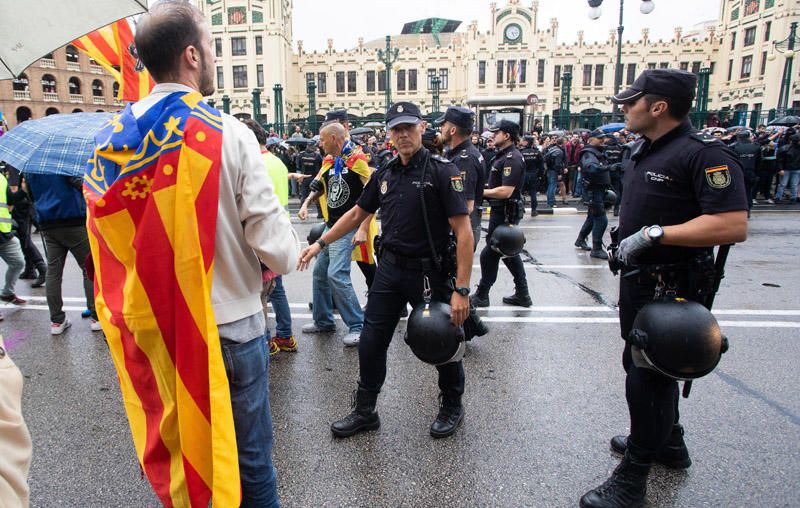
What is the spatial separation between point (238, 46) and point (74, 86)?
1647 cm

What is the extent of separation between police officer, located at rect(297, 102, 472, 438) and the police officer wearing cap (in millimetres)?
1949

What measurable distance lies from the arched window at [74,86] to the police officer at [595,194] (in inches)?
2228

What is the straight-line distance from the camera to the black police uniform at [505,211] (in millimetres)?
5625

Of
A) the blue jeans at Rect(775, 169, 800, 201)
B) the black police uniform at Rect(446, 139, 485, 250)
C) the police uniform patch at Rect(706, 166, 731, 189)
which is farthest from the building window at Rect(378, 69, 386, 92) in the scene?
the police uniform patch at Rect(706, 166, 731, 189)

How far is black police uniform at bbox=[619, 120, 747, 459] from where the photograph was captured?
2.29 metres

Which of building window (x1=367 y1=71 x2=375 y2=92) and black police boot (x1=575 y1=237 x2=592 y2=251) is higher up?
building window (x1=367 y1=71 x2=375 y2=92)

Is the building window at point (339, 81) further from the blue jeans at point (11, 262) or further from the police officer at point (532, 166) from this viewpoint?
the blue jeans at point (11, 262)

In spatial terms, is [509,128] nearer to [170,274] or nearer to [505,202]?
[505,202]

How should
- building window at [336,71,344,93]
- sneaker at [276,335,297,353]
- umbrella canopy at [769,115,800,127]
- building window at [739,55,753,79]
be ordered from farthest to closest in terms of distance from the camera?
building window at [336,71,344,93]
building window at [739,55,753,79]
umbrella canopy at [769,115,800,127]
sneaker at [276,335,297,353]

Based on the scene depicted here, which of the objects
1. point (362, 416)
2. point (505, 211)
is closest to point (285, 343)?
point (362, 416)

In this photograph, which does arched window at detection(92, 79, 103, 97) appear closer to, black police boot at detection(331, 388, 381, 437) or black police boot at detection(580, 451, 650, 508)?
black police boot at detection(331, 388, 381, 437)

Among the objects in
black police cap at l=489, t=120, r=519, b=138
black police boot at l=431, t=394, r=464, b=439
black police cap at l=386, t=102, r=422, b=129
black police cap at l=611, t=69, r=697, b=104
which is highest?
black police cap at l=611, t=69, r=697, b=104

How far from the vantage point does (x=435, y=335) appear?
296cm

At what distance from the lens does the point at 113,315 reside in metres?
1.78
